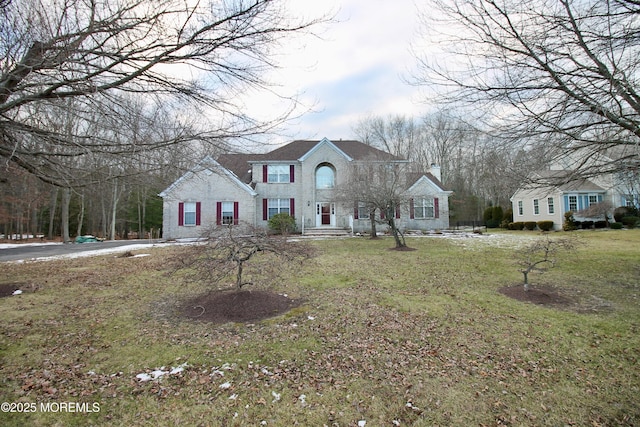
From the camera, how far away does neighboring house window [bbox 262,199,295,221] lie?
22234 mm

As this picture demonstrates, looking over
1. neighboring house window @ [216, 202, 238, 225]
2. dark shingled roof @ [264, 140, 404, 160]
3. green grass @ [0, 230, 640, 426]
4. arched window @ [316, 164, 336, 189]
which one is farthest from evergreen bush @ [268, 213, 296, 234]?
green grass @ [0, 230, 640, 426]

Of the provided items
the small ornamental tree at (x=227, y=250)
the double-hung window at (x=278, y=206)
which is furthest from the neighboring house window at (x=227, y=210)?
the small ornamental tree at (x=227, y=250)

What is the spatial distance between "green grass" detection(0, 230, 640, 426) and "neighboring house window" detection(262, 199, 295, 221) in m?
14.5

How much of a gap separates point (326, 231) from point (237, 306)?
16.1 m

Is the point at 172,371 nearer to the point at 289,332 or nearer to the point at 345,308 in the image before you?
the point at 289,332

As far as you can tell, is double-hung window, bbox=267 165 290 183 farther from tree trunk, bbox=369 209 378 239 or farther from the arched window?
tree trunk, bbox=369 209 378 239

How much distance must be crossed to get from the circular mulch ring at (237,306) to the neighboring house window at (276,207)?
15656 mm

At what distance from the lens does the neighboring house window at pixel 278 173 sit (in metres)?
22.5

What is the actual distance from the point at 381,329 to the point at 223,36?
461cm

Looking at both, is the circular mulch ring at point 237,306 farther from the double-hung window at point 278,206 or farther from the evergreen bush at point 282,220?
the double-hung window at point 278,206

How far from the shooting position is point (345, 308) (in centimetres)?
610

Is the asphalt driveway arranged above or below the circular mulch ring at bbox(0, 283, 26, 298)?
above

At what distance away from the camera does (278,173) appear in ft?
74.2

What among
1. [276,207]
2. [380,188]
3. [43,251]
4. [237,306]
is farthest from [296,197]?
[237,306]
